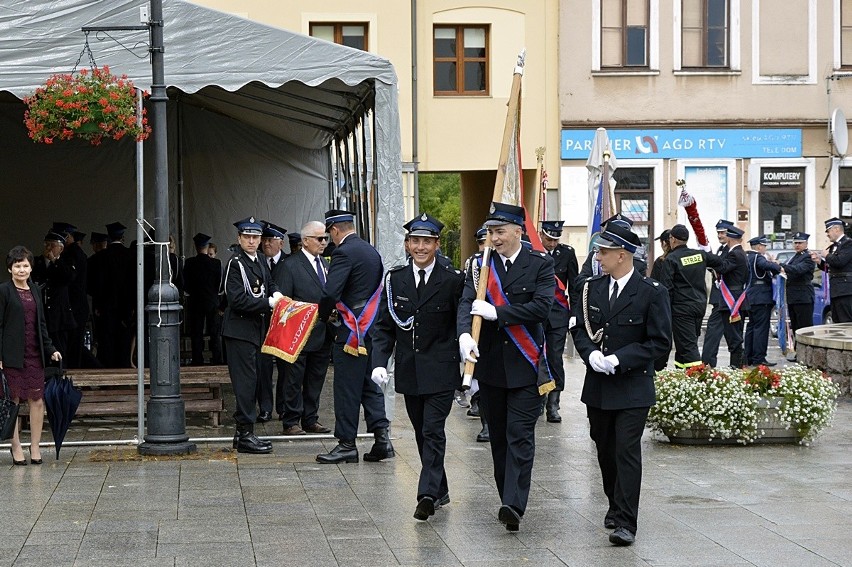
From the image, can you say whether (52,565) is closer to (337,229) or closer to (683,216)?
(337,229)

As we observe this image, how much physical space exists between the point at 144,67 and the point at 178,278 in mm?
7476

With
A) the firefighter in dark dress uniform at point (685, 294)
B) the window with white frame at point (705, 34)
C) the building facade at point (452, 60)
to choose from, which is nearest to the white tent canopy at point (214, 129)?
the firefighter in dark dress uniform at point (685, 294)

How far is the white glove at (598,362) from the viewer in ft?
25.3

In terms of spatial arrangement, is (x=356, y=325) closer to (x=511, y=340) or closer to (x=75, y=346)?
(x=511, y=340)

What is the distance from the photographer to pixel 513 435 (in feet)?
26.6

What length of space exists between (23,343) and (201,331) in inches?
311

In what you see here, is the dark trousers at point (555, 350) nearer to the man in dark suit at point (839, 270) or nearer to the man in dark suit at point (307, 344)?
the man in dark suit at point (307, 344)

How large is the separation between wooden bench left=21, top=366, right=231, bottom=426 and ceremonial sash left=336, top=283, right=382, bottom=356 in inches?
84.3

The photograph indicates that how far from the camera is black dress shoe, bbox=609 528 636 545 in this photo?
24.8 ft

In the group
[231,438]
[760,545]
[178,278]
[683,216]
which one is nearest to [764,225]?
[683,216]

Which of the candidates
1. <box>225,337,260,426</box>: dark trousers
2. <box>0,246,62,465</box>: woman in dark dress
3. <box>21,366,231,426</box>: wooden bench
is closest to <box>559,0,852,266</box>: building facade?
<box>21,366,231,426</box>: wooden bench

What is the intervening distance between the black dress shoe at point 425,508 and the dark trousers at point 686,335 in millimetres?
7701

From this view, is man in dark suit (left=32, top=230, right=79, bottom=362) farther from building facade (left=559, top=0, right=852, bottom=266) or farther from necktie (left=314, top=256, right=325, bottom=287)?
building facade (left=559, top=0, right=852, bottom=266)

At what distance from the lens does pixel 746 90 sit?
99.3 ft
